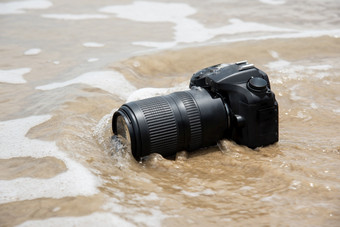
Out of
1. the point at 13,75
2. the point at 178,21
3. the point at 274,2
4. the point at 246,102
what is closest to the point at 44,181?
the point at 246,102

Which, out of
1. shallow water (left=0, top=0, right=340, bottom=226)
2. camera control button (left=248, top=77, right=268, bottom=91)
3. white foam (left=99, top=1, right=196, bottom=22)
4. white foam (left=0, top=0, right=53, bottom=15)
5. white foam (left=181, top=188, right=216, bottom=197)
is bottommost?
white foam (left=181, top=188, right=216, bottom=197)

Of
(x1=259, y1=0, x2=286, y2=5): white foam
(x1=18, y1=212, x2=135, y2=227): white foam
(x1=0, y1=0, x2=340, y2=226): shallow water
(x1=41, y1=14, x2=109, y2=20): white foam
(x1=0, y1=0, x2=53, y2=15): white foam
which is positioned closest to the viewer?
(x1=18, y1=212, x2=135, y2=227): white foam

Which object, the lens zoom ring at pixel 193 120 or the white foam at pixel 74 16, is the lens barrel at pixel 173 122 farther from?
the white foam at pixel 74 16

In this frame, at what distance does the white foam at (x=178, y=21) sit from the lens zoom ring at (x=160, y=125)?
258cm

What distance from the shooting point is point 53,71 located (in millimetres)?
4195

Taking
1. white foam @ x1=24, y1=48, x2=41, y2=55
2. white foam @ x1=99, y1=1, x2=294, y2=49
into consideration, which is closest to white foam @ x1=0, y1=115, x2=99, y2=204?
white foam @ x1=24, y1=48, x2=41, y2=55

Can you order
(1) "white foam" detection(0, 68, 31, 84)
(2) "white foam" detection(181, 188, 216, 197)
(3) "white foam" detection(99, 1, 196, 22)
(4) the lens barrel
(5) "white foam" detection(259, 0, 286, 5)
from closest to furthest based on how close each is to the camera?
1. (2) "white foam" detection(181, 188, 216, 197)
2. (4) the lens barrel
3. (1) "white foam" detection(0, 68, 31, 84)
4. (3) "white foam" detection(99, 1, 196, 22)
5. (5) "white foam" detection(259, 0, 286, 5)

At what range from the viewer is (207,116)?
8.17 feet

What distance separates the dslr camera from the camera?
2.40m

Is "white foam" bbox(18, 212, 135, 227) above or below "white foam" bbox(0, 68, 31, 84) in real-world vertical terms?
below

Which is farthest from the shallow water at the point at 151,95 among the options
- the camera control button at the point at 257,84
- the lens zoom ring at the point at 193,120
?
the camera control button at the point at 257,84

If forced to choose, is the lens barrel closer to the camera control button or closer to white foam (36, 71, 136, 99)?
the camera control button

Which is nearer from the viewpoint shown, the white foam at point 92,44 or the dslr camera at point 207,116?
the dslr camera at point 207,116

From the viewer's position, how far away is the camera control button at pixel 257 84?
2.45 metres
